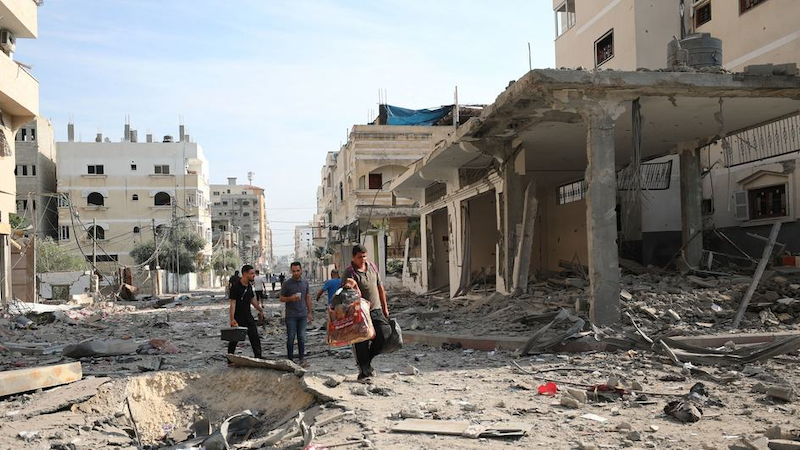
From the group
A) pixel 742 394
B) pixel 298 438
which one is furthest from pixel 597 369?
pixel 298 438

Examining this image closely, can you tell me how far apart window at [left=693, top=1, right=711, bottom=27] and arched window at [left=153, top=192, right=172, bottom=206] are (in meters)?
53.3

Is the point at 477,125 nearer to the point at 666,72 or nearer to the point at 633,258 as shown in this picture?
the point at 666,72

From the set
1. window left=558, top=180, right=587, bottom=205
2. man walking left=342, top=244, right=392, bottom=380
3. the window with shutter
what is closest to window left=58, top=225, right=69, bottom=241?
window left=558, top=180, right=587, bottom=205

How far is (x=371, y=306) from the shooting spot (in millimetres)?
7824

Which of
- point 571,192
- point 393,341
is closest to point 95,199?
point 571,192

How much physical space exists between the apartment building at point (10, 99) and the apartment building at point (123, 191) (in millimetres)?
34844

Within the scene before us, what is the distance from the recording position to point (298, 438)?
5855mm

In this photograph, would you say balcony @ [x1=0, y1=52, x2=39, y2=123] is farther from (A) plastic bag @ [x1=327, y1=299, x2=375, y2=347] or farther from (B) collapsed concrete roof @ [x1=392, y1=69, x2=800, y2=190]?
(A) plastic bag @ [x1=327, y1=299, x2=375, y2=347]

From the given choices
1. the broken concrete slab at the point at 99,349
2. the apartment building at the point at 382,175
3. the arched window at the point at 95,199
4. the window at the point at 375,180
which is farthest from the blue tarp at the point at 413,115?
the arched window at the point at 95,199

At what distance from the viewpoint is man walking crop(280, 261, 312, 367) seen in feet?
31.5

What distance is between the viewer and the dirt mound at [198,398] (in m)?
7.60

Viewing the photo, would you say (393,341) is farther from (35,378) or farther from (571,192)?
(571,192)

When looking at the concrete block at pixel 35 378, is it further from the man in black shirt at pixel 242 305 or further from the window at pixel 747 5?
the window at pixel 747 5

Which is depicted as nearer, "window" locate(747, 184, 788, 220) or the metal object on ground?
the metal object on ground
